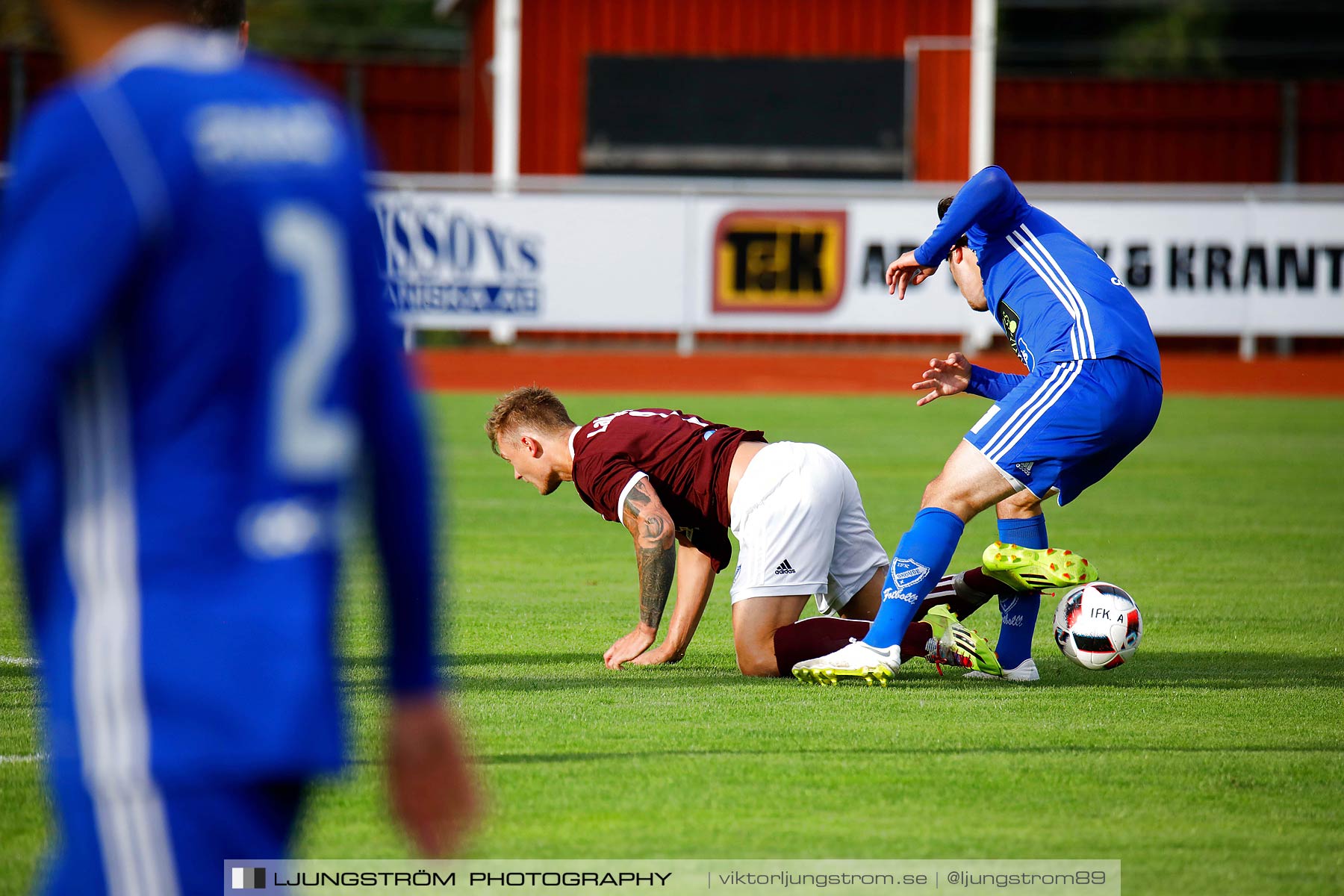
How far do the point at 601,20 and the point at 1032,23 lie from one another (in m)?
21.9

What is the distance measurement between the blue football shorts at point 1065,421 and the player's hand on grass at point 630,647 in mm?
1449

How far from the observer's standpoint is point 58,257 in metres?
1.75

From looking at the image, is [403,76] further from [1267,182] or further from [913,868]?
[913,868]

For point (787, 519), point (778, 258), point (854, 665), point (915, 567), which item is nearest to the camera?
point (915, 567)

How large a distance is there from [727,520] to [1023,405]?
1216 millimetres

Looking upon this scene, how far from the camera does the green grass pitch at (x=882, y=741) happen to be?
407cm

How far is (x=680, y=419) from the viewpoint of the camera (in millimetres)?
6590

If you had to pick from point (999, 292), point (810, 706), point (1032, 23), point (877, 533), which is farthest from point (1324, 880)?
point (1032, 23)

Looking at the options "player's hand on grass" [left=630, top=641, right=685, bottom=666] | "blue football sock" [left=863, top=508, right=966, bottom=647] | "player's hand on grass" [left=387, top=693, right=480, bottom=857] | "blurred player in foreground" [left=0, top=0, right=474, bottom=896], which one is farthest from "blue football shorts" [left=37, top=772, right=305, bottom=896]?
"player's hand on grass" [left=630, top=641, right=685, bottom=666]

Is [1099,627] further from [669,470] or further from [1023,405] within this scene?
→ [669,470]

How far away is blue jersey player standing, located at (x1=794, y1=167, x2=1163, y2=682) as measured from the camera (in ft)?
19.3

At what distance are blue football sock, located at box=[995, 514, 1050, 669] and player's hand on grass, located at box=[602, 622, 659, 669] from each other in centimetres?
137

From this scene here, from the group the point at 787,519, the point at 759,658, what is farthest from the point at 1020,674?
the point at 787,519

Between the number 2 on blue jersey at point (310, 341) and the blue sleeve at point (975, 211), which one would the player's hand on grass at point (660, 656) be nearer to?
the blue sleeve at point (975, 211)
